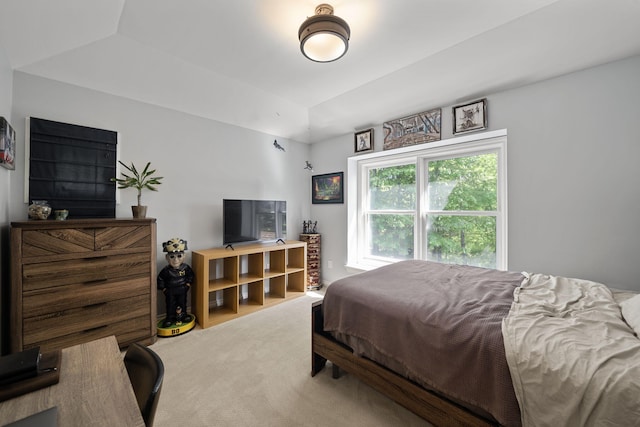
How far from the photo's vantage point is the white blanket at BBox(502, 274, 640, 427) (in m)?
0.89

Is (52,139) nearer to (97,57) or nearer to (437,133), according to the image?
(97,57)

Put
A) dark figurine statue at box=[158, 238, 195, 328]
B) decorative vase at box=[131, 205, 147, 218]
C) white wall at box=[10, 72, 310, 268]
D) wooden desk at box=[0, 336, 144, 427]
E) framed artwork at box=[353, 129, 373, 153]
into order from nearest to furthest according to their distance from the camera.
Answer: wooden desk at box=[0, 336, 144, 427] < white wall at box=[10, 72, 310, 268] < decorative vase at box=[131, 205, 147, 218] < dark figurine statue at box=[158, 238, 195, 328] < framed artwork at box=[353, 129, 373, 153]

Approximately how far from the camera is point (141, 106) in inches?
106

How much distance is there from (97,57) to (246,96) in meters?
1.32

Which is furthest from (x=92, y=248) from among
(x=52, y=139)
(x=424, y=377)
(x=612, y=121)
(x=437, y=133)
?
(x=612, y=121)

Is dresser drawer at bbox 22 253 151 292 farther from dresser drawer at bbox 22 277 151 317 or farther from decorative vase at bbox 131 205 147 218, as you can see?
decorative vase at bbox 131 205 147 218

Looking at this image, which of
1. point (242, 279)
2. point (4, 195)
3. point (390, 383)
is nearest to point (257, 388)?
point (390, 383)

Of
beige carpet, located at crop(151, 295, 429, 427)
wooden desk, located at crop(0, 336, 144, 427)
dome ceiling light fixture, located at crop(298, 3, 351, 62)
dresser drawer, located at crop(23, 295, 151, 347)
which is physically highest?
dome ceiling light fixture, located at crop(298, 3, 351, 62)

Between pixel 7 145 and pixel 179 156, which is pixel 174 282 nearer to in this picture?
pixel 179 156

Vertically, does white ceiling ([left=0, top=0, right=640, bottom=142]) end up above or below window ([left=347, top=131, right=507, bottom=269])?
above

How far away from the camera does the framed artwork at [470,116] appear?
8.39 feet

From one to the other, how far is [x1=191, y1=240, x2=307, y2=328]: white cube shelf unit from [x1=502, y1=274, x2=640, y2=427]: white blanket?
258cm

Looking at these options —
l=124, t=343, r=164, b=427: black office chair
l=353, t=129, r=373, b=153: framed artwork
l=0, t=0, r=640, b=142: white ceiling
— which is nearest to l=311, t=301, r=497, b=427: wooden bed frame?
l=124, t=343, r=164, b=427: black office chair

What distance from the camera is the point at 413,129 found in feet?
10.1
